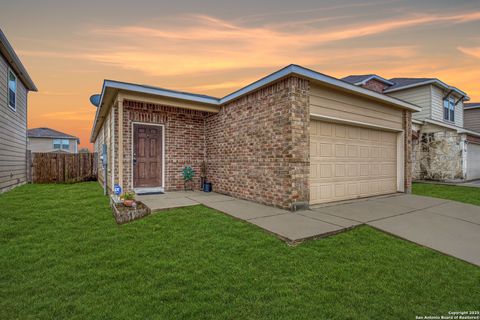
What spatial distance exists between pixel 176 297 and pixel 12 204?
21.7 ft

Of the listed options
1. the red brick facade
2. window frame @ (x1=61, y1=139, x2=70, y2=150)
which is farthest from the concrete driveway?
window frame @ (x1=61, y1=139, x2=70, y2=150)

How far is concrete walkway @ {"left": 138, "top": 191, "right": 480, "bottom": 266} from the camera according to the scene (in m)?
3.80

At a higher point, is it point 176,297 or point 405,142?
point 405,142

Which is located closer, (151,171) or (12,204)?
(12,204)

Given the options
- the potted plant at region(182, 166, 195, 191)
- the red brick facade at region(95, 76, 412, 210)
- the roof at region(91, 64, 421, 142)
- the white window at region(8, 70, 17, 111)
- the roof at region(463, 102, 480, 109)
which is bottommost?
the potted plant at region(182, 166, 195, 191)

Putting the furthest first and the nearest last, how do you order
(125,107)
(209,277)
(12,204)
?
1. (125,107)
2. (12,204)
3. (209,277)

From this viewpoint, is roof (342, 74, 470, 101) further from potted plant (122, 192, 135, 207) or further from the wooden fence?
the wooden fence

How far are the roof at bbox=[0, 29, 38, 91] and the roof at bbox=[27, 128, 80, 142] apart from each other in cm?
1818


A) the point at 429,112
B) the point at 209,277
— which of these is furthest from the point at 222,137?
the point at 429,112

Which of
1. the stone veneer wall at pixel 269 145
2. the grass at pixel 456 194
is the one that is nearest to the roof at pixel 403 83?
the grass at pixel 456 194

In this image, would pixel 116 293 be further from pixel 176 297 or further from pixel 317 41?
pixel 317 41

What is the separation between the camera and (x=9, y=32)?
8.15 meters

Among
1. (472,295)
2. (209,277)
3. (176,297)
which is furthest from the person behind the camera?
(209,277)

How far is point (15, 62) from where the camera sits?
8.79 meters
